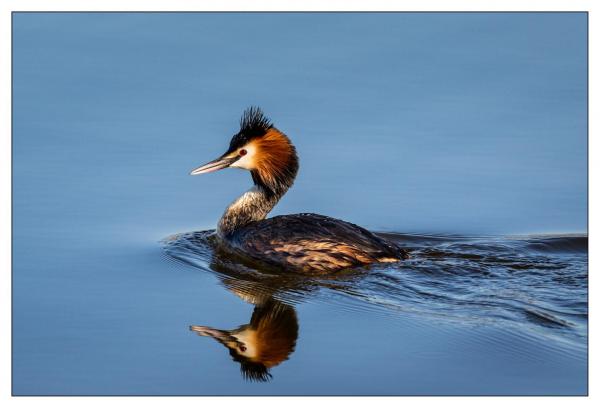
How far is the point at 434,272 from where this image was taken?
9844 millimetres

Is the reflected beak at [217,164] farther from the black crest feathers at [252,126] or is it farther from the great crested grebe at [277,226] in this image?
the black crest feathers at [252,126]

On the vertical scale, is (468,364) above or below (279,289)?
below

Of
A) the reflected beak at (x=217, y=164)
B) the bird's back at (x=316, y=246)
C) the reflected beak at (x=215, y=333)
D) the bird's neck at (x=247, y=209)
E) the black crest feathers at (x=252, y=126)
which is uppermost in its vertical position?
the black crest feathers at (x=252, y=126)

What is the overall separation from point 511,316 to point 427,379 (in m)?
1.32

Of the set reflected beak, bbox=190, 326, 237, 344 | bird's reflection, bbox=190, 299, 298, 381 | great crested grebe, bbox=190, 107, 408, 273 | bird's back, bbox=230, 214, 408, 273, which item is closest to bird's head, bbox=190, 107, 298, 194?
great crested grebe, bbox=190, 107, 408, 273

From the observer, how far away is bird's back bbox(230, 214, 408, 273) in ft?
33.0

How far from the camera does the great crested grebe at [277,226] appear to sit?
10.1 m

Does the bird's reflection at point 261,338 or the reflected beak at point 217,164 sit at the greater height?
the reflected beak at point 217,164

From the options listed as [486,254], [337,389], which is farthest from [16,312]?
[486,254]

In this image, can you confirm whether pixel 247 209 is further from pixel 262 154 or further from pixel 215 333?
pixel 215 333

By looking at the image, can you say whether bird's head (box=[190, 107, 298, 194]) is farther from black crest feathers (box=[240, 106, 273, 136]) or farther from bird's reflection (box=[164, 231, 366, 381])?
bird's reflection (box=[164, 231, 366, 381])

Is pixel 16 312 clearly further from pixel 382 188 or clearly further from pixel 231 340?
pixel 382 188

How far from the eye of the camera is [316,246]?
10.1 m

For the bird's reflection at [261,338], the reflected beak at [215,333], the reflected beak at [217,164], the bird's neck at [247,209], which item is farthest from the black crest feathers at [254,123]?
the reflected beak at [215,333]
